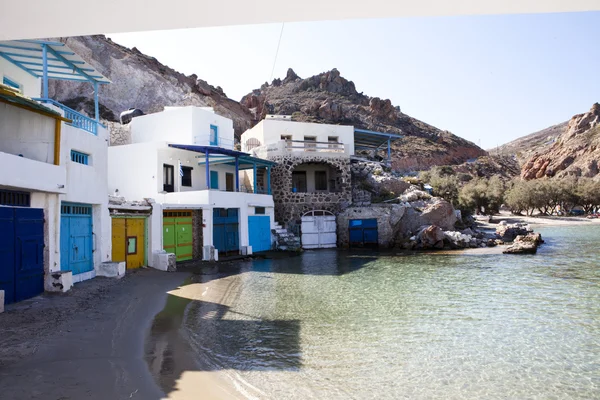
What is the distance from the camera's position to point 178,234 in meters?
19.6

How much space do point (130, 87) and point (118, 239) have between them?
5130 centimetres

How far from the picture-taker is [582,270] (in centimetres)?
1627

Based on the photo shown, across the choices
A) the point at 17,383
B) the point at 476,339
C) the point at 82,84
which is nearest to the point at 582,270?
the point at 476,339

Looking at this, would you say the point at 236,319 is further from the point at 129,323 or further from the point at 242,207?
the point at 242,207

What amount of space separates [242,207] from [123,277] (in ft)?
33.3

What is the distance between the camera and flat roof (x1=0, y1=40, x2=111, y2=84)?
39.6 feet

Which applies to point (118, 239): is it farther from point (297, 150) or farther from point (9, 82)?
point (297, 150)

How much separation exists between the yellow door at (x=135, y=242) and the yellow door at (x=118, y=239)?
0.27m

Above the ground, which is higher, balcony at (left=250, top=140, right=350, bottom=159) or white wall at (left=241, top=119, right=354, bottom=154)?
white wall at (left=241, top=119, right=354, bottom=154)

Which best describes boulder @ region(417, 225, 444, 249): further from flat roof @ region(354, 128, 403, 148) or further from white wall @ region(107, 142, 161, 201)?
white wall @ region(107, 142, 161, 201)

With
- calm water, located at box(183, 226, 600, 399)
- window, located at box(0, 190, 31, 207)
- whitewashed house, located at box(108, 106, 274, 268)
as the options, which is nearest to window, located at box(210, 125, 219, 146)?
whitewashed house, located at box(108, 106, 274, 268)

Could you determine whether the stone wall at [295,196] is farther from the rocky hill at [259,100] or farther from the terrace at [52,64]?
the terrace at [52,64]

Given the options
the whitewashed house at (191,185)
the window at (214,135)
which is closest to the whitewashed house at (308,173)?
the whitewashed house at (191,185)

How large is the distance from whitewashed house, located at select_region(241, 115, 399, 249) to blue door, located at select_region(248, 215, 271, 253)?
2.73 m
